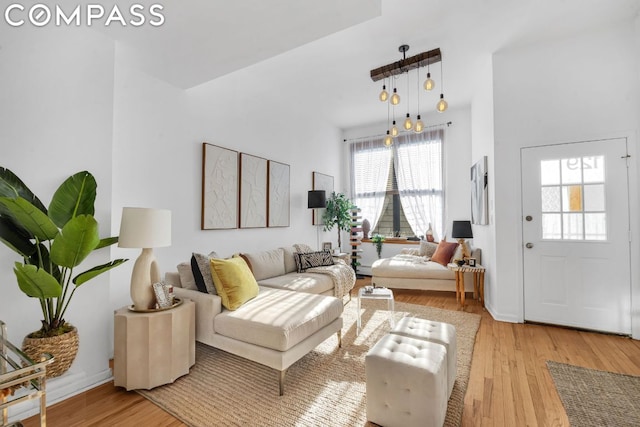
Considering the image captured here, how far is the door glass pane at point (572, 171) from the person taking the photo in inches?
127

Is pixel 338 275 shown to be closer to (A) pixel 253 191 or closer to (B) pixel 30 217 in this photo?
(A) pixel 253 191

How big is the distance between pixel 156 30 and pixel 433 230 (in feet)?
17.0

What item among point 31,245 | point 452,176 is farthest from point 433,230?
point 31,245

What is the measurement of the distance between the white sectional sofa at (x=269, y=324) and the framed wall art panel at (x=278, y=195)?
1.75 m

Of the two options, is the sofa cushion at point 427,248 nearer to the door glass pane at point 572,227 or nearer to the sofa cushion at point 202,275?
the door glass pane at point 572,227

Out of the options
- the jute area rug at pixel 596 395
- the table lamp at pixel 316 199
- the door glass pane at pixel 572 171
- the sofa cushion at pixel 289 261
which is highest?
the door glass pane at pixel 572 171

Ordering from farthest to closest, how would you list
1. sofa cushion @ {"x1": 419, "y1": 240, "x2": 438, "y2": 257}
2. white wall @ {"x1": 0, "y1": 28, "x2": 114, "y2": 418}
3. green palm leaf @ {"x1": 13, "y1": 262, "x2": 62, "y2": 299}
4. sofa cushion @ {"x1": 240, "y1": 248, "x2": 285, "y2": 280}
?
sofa cushion @ {"x1": 419, "y1": 240, "x2": 438, "y2": 257}
sofa cushion @ {"x1": 240, "y1": 248, "x2": 285, "y2": 280}
white wall @ {"x1": 0, "y1": 28, "x2": 114, "y2": 418}
green palm leaf @ {"x1": 13, "y1": 262, "x2": 62, "y2": 299}

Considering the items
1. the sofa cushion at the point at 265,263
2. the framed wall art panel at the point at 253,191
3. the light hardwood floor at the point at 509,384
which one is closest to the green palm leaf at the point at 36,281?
the light hardwood floor at the point at 509,384

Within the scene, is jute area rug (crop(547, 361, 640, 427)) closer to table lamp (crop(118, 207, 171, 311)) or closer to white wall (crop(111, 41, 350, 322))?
table lamp (crop(118, 207, 171, 311))

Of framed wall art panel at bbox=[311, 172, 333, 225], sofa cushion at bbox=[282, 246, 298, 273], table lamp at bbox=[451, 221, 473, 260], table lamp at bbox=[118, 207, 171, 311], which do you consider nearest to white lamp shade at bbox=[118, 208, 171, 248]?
table lamp at bbox=[118, 207, 171, 311]

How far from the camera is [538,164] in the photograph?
339 centimetres

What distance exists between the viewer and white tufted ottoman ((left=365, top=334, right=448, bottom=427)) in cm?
157

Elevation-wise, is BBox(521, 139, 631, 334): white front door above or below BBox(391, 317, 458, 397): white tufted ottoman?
above

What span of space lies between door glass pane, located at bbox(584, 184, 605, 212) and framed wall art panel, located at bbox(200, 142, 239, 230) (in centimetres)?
415
